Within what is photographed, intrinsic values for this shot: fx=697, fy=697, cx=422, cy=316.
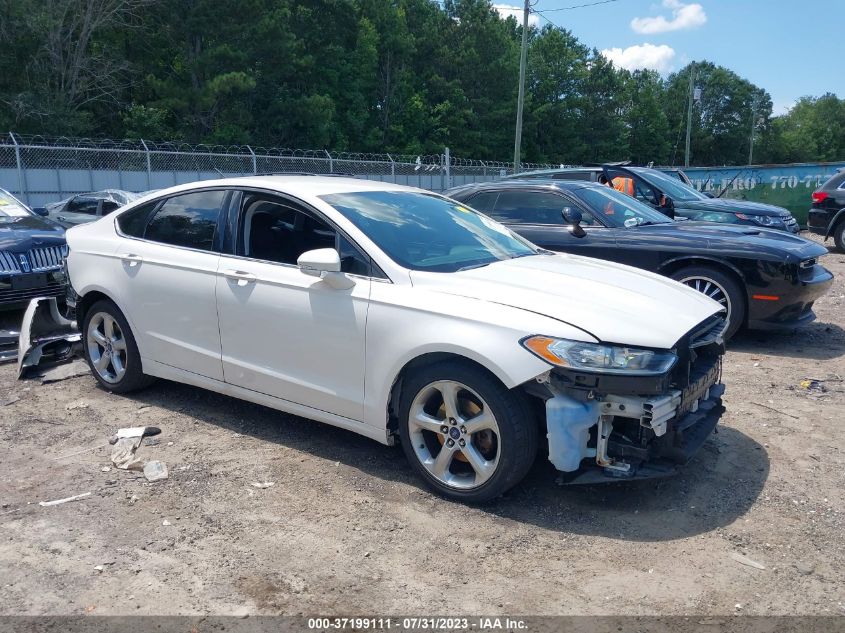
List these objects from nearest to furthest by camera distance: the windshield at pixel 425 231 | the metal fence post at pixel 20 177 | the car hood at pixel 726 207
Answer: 1. the windshield at pixel 425 231
2. the car hood at pixel 726 207
3. the metal fence post at pixel 20 177

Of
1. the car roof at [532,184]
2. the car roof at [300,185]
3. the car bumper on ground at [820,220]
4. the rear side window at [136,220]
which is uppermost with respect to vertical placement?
the car roof at [300,185]

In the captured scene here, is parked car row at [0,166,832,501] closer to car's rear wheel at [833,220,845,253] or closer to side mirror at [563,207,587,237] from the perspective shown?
side mirror at [563,207,587,237]

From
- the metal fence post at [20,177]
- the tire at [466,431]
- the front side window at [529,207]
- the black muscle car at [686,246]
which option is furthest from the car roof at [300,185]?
the metal fence post at [20,177]

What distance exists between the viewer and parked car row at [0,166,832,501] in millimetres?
3318

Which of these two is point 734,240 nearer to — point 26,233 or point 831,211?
point 26,233

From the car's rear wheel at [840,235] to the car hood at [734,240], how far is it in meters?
9.12

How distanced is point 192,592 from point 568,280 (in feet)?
8.13

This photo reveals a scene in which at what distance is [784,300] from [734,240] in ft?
2.35

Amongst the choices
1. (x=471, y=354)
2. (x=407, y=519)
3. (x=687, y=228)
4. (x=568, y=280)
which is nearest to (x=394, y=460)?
(x=407, y=519)

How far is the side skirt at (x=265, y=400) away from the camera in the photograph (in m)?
3.90

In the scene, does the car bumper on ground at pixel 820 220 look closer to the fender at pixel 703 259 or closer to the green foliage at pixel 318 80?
the fender at pixel 703 259

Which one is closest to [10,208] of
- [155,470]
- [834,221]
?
[155,470]

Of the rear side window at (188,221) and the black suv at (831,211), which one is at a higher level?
the rear side window at (188,221)

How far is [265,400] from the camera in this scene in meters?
4.34
